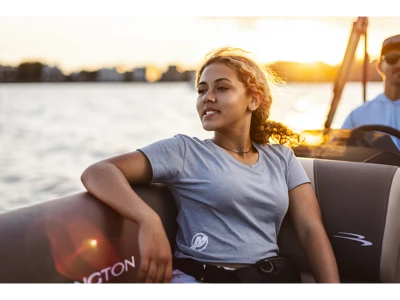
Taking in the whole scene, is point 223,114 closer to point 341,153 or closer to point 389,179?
point 389,179

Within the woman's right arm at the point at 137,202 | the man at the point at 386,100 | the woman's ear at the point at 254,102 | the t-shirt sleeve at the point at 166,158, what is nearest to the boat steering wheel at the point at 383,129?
the man at the point at 386,100

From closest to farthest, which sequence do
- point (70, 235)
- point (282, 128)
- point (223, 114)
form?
point (70, 235) → point (223, 114) → point (282, 128)

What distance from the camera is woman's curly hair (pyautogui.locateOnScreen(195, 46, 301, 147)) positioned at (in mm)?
1823

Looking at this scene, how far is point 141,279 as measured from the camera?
142cm

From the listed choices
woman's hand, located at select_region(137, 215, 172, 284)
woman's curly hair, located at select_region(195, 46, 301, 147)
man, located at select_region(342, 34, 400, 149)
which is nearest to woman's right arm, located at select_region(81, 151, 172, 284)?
woman's hand, located at select_region(137, 215, 172, 284)

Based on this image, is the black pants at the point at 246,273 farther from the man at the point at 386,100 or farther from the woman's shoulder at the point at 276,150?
the man at the point at 386,100

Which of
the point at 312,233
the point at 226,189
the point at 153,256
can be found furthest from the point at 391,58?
the point at 153,256

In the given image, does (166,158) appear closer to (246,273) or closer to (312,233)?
(246,273)

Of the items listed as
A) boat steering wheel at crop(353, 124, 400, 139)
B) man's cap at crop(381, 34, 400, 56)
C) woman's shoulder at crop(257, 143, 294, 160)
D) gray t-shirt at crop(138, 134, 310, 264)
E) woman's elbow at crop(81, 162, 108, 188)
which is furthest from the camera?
man's cap at crop(381, 34, 400, 56)

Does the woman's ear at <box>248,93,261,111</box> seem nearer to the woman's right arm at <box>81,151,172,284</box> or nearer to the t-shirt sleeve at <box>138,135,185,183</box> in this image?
the t-shirt sleeve at <box>138,135,185,183</box>

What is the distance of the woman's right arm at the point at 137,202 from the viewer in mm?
1443

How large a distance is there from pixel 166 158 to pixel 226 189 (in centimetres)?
20

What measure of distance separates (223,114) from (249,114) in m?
0.16

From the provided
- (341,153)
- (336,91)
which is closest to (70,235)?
(341,153)
